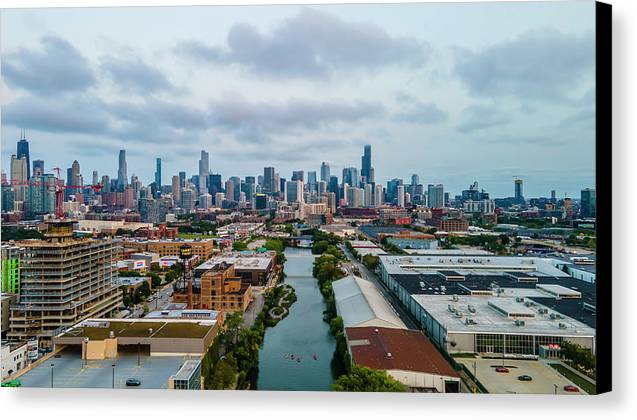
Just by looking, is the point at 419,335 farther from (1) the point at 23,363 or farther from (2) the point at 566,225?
(2) the point at 566,225

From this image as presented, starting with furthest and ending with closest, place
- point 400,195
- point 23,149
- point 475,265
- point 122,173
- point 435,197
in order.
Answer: point 400,195, point 435,197, point 122,173, point 475,265, point 23,149

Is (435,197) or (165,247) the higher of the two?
(435,197)

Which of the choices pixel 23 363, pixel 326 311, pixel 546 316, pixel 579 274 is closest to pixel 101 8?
pixel 23 363

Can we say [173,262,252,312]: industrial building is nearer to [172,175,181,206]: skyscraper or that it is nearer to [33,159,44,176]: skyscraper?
[33,159,44,176]: skyscraper

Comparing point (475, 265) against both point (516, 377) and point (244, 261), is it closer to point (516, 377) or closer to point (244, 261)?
point (516, 377)

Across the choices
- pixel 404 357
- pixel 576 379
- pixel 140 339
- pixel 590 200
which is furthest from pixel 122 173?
pixel 576 379

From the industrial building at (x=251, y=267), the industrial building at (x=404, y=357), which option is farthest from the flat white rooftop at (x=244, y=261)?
the industrial building at (x=404, y=357)

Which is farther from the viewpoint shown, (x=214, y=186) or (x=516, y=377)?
(x=214, y=186)
